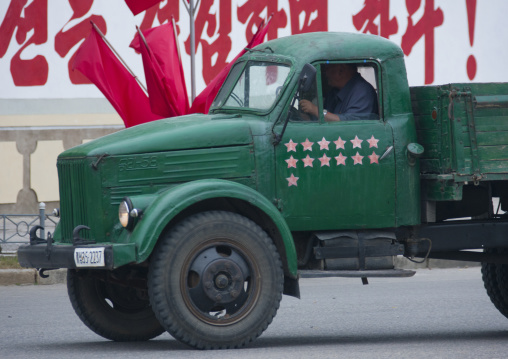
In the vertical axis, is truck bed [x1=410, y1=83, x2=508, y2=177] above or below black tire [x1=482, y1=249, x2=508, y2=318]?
above

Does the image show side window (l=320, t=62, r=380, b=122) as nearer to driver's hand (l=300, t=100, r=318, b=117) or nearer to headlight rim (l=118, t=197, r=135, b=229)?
driver's hand (l=300, t=100, r=318, b=117)

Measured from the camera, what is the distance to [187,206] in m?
7.11

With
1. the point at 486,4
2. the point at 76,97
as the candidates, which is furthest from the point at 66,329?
the point at 486,4

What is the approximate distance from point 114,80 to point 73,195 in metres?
7.12

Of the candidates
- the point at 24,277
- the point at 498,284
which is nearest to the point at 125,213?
the point at 498,284

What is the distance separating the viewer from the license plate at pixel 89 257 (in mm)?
7039

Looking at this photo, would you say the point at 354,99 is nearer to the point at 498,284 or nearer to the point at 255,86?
the point at 255,86

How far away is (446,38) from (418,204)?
1424cm

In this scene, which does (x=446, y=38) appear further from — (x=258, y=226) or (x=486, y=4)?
(x=258, y=226)

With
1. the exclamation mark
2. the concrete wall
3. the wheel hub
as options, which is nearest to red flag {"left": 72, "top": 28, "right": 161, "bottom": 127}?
the concrete wall

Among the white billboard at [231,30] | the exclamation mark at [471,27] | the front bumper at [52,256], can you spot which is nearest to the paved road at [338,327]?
the front bumper at [52,256]

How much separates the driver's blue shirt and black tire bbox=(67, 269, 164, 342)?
1.99 metres

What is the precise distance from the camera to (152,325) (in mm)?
8086

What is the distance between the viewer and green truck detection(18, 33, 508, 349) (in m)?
7.16
